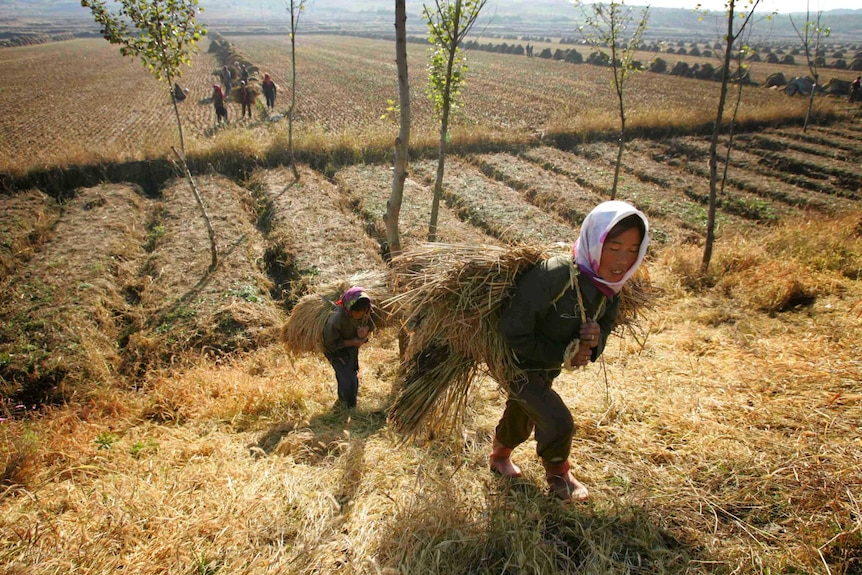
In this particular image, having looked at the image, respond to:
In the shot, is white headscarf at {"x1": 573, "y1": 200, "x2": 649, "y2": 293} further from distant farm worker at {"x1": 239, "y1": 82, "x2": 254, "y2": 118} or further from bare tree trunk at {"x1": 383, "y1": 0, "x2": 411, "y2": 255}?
distant farm worker at {"x1": 239, "y1": 82, "x2": 254, "y2": 118}

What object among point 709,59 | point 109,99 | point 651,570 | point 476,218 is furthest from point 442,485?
point 709,59

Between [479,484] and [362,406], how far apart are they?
1.81 metres

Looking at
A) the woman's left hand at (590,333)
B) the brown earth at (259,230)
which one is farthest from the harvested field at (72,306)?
the woman's left hand at (590,333)

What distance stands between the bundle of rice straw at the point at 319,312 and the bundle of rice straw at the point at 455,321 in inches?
54.8

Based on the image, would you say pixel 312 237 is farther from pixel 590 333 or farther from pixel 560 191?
pixel 590 333

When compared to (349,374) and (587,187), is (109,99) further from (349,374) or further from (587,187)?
(349,374)

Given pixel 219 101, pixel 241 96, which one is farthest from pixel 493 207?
pixel 241 96

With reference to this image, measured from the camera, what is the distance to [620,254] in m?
2.25

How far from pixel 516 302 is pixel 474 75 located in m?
33.9

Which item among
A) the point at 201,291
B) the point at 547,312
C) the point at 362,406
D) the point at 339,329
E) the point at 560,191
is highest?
the point at 547,312

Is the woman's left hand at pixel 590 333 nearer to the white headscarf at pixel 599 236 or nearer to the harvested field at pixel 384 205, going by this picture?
the white headscarf at pixel 599 236

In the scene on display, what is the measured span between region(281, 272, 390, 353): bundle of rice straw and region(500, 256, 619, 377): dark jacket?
2.28 m

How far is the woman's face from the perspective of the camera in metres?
2.21

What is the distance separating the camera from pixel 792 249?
21.9 feet
